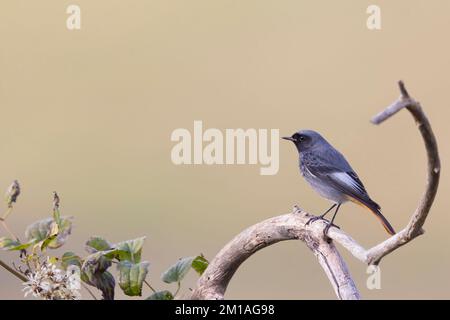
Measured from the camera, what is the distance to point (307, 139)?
11.8ft

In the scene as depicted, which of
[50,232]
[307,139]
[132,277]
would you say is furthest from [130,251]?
[307,139]

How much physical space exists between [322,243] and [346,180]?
101cm

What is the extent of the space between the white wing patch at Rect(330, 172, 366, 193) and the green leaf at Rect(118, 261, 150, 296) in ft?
4.25

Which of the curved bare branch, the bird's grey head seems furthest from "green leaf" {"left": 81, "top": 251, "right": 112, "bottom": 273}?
the bird's grey head

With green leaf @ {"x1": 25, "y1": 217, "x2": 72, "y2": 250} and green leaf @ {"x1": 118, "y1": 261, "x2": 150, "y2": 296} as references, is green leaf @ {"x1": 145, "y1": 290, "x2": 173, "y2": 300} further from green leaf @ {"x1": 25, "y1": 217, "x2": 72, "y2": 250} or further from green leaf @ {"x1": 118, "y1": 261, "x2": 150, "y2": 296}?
green leaf @ {"x1": 25, "y1": 217, "x2": 72, "y2": 250}

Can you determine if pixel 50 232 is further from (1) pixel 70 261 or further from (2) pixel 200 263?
(2) pixel 200 263

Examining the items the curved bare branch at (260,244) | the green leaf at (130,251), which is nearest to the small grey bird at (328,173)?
the curved bare branch at (260,244)

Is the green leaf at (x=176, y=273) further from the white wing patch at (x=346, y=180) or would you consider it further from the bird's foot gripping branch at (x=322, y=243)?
the white wing patch at (x=346, y=180)

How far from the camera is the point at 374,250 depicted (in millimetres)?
1907

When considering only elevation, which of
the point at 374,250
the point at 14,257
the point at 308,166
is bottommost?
the point at 14,257

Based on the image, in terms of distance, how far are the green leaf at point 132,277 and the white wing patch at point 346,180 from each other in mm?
1294

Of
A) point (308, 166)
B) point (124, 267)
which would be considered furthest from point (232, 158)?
point (124, 267)
